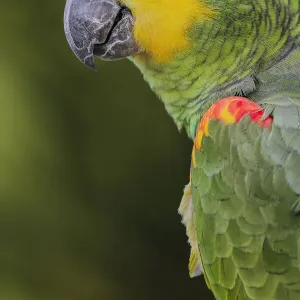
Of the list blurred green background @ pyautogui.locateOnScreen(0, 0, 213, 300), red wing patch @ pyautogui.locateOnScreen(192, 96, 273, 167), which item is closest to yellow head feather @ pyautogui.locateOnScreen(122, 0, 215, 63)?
red wing patch @ pyautogui.locateOnScreen(192, 96, 273, 167)

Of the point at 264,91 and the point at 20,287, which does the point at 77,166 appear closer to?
the point at 20,287

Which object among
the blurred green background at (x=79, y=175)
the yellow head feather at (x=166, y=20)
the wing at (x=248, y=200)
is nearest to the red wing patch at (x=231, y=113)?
the wing at (x=248, y=200)

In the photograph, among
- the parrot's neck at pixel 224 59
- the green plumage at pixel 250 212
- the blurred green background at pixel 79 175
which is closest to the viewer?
the green plumage at pixel 250 212

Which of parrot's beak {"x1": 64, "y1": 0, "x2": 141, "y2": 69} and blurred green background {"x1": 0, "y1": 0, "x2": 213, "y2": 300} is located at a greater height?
parrot's beak {"x1": 64, "y1": 0, "x2": 141, "y2": 69}

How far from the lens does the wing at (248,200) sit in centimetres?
85

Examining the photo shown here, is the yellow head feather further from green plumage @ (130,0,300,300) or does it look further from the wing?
the wing

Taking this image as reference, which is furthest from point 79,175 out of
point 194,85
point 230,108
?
point 230,108

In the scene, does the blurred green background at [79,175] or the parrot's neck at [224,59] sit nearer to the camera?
the parrot's neck at [224,59]

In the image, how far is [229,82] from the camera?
1051mm

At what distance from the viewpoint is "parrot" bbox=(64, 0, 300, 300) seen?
0.87 meters

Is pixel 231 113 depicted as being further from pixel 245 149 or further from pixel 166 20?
pixel 166 20

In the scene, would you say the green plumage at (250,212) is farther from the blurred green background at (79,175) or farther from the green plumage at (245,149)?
the blurred green background at (79,175)

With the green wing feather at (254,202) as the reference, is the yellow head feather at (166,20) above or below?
above

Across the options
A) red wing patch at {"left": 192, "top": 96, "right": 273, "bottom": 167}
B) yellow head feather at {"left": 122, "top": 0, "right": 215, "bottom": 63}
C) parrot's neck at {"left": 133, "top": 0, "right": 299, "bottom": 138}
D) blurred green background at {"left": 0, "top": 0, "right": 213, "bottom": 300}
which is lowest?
blurred green background at {"left": 0, "top": 0, "right": 213, "bottom": 300}
